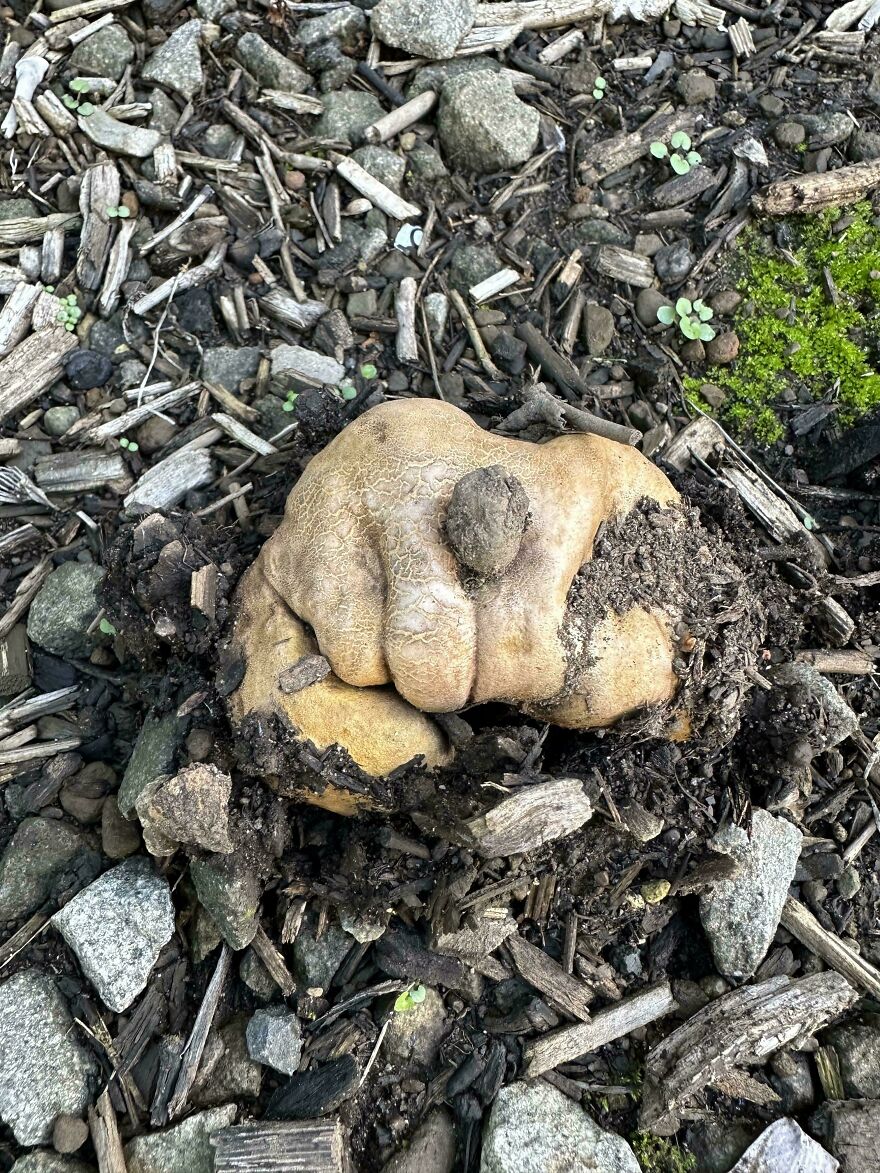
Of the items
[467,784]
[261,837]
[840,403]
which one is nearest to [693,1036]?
[467,784]

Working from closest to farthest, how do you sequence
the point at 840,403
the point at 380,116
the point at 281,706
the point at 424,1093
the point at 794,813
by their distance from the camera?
the point at 281,706 < the point at 424,1093 < the point at 794,813 < the point at 840,403 < the point at 380,116

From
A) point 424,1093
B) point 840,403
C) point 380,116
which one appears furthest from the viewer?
point 380,116

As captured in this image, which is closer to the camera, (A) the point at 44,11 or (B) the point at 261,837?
(B) the point at 261,837

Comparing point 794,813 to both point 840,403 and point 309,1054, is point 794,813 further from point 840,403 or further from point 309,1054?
point 309,1054

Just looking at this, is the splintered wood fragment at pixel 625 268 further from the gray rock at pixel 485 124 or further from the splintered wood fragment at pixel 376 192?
the splintered wood fragment at pixel 376 192

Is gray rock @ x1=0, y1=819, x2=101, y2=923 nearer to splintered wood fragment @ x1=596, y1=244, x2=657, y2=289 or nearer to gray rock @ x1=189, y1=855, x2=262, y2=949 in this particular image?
gray rock @ x1=189, y1=855, x2=262, y2=949

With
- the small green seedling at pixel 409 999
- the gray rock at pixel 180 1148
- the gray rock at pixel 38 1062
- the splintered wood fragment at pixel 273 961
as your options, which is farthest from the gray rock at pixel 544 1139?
the gray rock at pixel 38 1062
